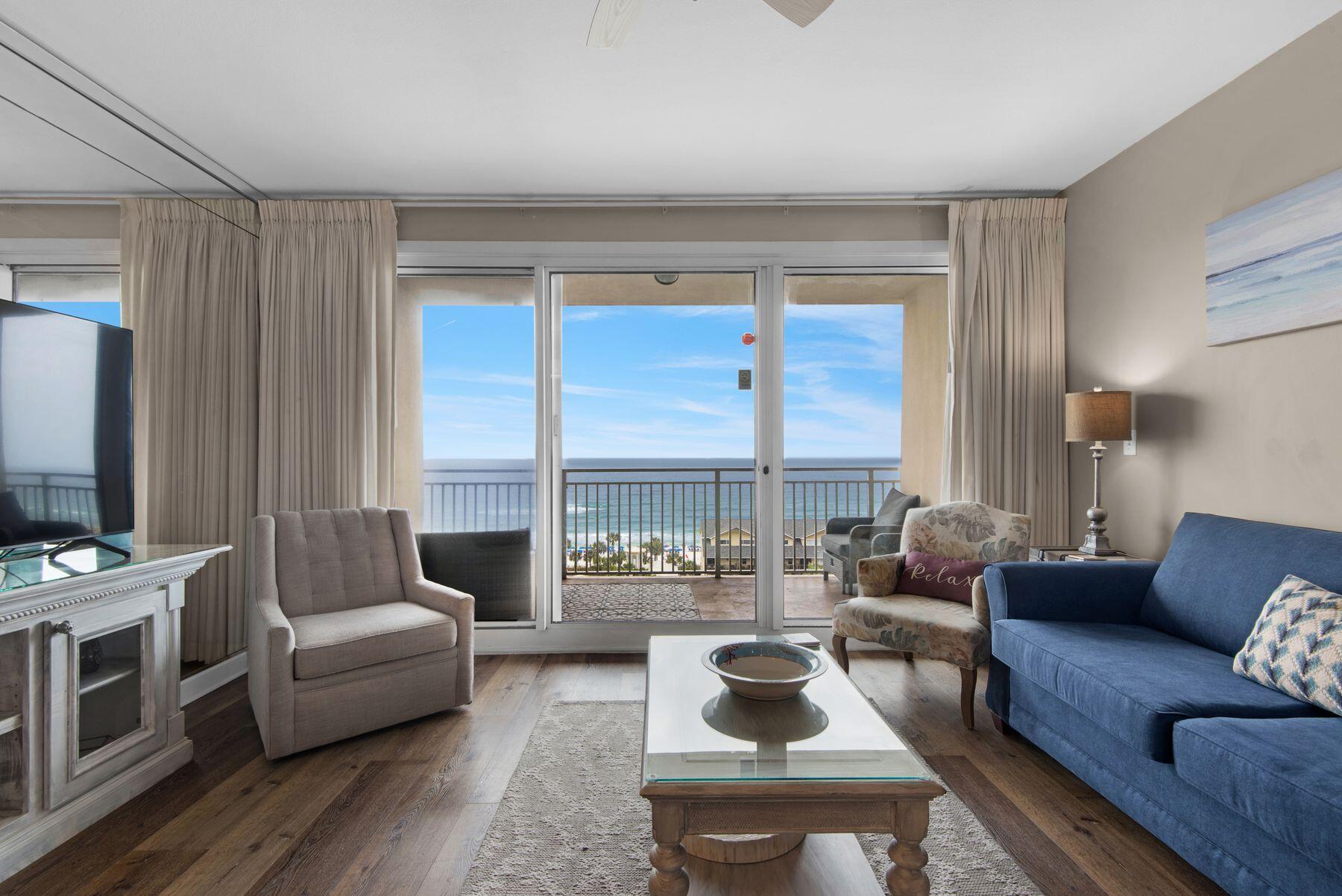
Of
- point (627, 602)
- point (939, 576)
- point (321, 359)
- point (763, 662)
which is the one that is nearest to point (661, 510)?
point (627, 602)

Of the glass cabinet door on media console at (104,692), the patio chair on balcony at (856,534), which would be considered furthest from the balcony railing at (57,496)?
the patio chair on balcony at (856,534)

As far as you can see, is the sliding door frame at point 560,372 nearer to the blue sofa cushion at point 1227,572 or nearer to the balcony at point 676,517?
the balcony at point 676,517

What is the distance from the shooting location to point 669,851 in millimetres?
1417

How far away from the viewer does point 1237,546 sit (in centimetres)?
237

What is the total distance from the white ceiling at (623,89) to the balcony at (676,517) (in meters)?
1.70

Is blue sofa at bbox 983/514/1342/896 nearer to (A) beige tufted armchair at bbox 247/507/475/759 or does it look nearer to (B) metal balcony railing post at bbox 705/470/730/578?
(B) metal balcony railing post at bbox 705/470/730/578

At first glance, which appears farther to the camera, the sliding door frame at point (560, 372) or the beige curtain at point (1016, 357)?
the sliding door frame at point (560, 372)

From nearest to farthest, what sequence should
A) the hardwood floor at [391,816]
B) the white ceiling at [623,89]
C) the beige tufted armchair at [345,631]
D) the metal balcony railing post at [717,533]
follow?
the hardwood floor at [391,816], the white ceiling at [623,89], the beige tufted armchair at [345,631], the metal balcony railing post at [717,533]

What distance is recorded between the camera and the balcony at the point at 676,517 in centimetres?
400

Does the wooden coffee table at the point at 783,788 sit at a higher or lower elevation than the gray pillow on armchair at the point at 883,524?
lower

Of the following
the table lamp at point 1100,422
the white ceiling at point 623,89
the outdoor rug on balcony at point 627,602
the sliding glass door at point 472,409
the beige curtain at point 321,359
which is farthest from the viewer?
the outdoor rug on balcony at point 627,602


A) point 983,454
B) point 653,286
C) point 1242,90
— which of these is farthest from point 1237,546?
point 653,286

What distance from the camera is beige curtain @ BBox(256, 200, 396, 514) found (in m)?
3.65

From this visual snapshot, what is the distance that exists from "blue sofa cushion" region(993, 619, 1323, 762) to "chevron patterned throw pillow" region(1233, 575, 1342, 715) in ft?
0.13
